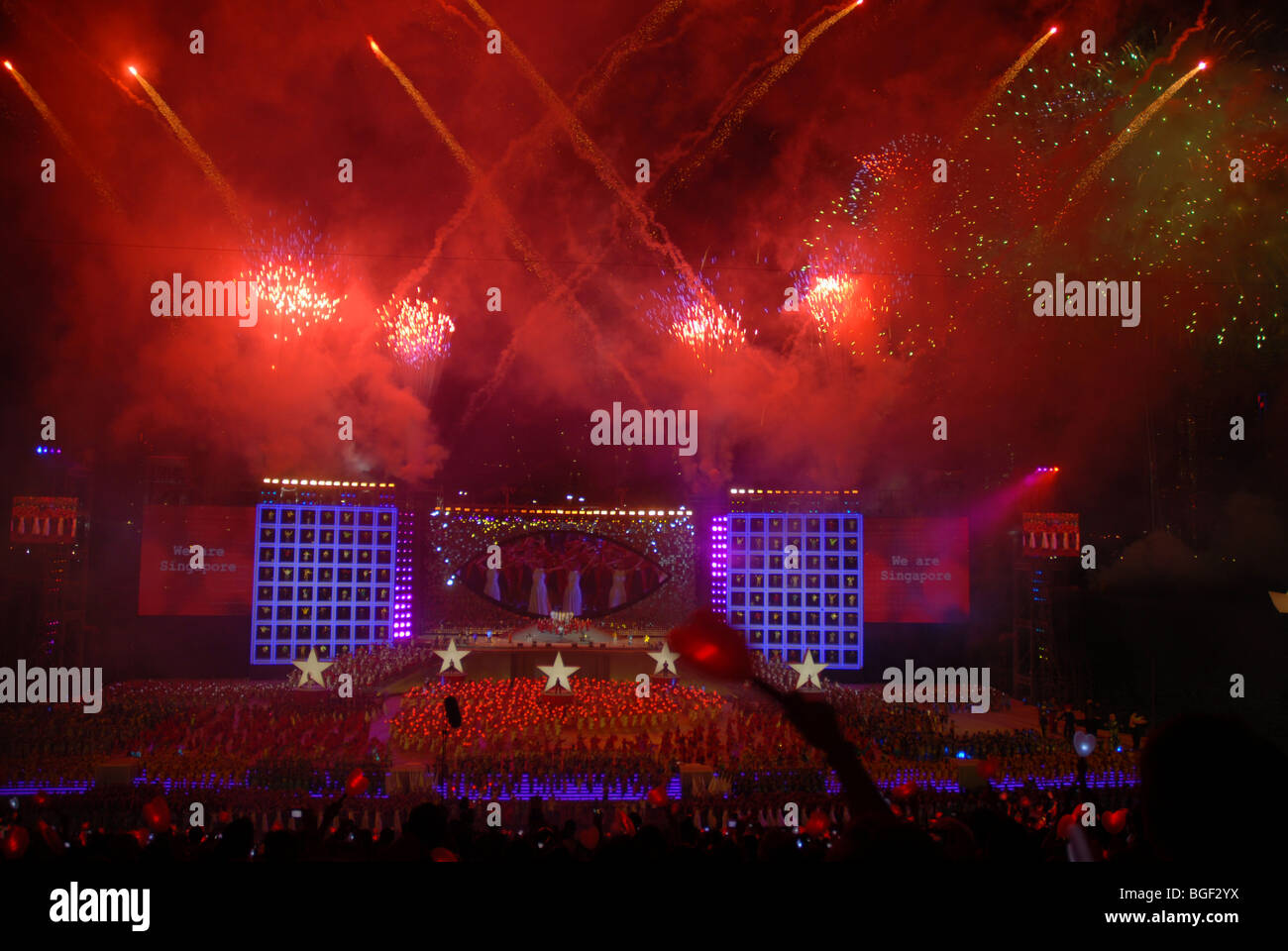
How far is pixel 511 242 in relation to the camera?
20.7 meters

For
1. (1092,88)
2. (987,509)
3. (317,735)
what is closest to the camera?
(1092,88)

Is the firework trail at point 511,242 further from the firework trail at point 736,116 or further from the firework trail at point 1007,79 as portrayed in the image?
the firework trail at point 1007,79

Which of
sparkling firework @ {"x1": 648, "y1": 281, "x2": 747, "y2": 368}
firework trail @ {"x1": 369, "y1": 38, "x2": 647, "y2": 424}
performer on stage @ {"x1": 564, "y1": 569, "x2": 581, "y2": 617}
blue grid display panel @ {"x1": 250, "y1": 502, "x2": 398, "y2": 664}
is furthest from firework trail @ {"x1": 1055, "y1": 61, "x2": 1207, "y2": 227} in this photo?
blue grid display panel @ {"x1": 250, "y1": 502, "x2": 398, "y2": 664}

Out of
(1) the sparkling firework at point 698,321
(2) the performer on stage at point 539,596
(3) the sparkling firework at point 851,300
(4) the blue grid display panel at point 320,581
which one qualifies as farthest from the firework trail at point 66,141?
(3) the sparkling firework at point 851,300

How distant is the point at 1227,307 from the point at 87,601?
32140 mm

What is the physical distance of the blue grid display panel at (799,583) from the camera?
2359 centimetres

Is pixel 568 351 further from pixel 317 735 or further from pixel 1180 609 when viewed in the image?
pixel 1180 609

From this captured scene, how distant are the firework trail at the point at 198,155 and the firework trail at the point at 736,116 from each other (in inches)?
391

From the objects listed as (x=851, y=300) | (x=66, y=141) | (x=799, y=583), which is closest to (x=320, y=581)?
(x=66, y=141)

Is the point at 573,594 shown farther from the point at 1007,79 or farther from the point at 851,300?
the point at 1007,79

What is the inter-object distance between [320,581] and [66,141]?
12.7 metres

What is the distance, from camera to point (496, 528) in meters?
26.0

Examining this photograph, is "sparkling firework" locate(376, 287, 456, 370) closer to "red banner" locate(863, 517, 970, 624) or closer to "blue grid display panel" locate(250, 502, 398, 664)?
"blue grid display panel" locate(250, 502, 398, 664)
